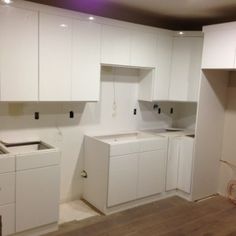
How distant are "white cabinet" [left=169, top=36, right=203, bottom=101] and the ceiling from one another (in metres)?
0.37

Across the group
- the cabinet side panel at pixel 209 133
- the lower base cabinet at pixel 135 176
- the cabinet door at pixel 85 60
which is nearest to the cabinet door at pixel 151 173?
the lower base cabinet at pixel 135 176

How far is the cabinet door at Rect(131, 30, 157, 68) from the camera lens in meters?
3.60

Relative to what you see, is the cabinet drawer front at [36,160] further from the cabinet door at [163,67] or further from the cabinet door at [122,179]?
the cabinet door at [163,67]

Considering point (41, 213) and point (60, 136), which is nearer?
point (41, 213)

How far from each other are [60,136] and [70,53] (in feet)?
3.53

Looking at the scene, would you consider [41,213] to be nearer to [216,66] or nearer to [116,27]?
[116,27]

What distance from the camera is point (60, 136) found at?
356 centimetres

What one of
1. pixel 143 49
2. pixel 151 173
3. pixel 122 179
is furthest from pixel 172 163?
pixel 143 49

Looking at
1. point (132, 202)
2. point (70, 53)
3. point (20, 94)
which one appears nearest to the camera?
point (20, 94)

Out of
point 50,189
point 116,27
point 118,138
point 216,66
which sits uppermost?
point 116,27

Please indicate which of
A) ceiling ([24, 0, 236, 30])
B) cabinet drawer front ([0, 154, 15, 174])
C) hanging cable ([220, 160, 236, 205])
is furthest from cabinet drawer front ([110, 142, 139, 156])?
ceiling ([24, 0, 236, 30])

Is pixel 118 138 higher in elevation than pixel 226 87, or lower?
lower

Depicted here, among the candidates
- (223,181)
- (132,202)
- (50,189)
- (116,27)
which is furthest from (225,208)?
(116,27)

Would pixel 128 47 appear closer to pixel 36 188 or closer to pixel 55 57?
pixel 55 57
